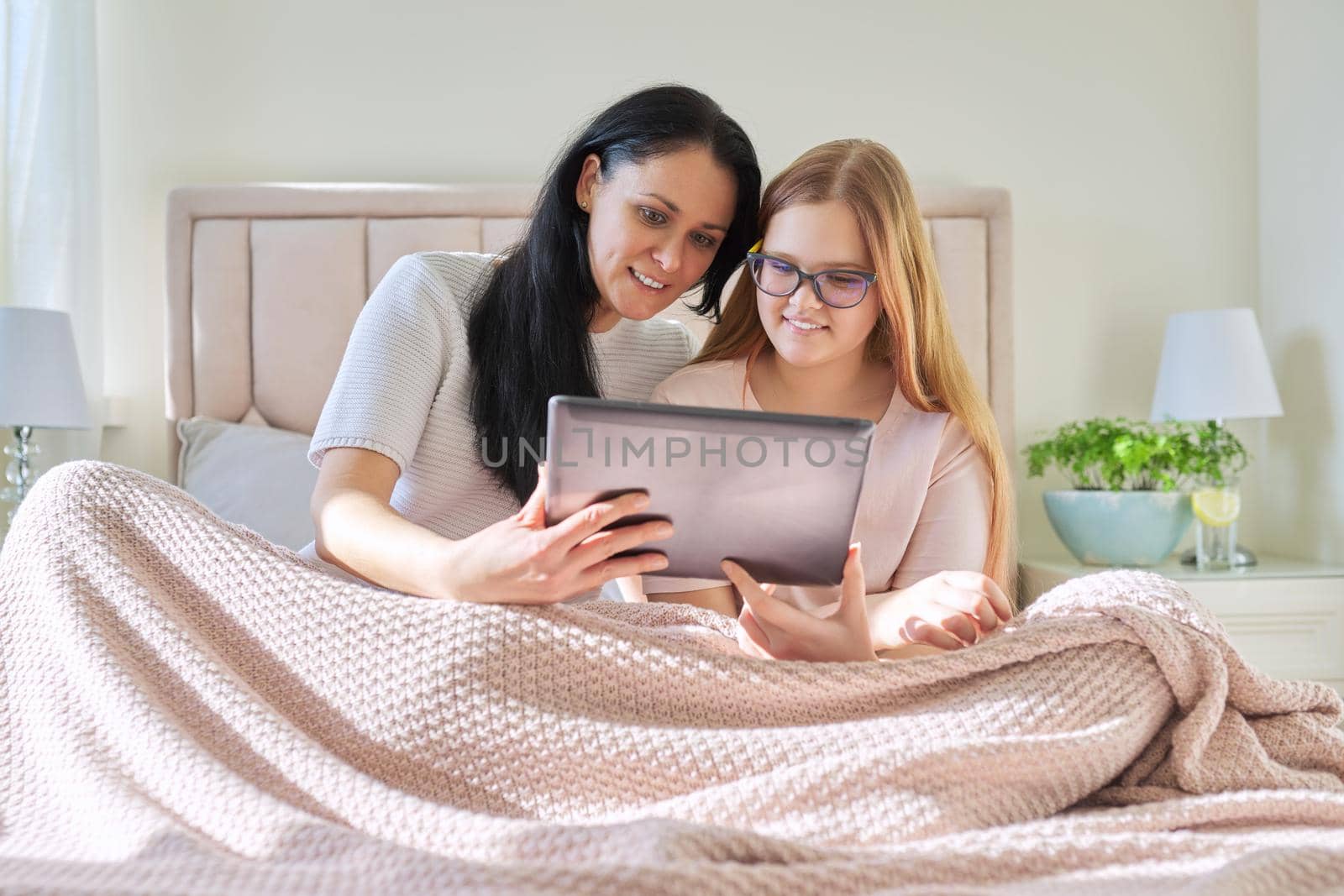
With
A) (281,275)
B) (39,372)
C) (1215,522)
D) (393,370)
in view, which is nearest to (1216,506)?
(1215,522)

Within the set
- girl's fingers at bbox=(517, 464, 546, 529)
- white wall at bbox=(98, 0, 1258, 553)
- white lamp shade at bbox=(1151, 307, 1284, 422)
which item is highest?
white wall at bbox=(98, 0, 1258, 553)

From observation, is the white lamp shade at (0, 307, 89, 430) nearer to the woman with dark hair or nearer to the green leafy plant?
the woman with dark hair

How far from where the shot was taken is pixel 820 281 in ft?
4.57

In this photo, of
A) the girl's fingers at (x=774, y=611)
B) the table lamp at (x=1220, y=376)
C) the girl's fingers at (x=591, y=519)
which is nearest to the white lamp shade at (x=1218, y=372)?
the table lamp at (x=1220, y=376)

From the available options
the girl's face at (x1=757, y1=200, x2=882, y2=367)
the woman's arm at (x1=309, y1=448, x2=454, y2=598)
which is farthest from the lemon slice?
the woman's arm at (x1=309, y1=448, x2=454, y2=598)

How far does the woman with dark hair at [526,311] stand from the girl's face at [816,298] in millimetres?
140

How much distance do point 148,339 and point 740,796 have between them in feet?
7.59

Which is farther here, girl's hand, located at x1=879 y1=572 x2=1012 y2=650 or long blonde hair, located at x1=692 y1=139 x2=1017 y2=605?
long blonde hair, located at x1=692 y1=139 x2=1017 y2=605

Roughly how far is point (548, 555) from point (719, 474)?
0.50 feet

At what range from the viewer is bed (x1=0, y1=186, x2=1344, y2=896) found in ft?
2.26

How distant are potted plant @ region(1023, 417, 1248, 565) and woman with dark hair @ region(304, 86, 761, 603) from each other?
119 cm

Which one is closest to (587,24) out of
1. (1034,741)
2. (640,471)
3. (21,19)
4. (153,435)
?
(21,19)

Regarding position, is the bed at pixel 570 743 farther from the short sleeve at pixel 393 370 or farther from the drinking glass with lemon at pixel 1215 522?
the drinking glass with lemon at pixel 1215 522

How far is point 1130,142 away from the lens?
2.84 metres
